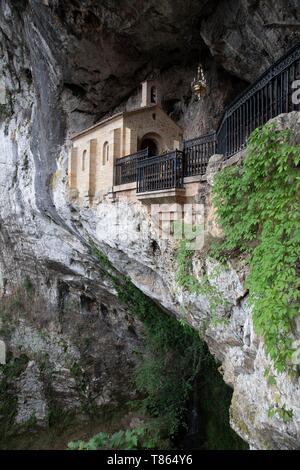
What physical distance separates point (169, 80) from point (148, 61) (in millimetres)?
1030

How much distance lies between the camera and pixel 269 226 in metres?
4.02

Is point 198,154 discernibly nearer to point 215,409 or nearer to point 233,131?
point 233,131

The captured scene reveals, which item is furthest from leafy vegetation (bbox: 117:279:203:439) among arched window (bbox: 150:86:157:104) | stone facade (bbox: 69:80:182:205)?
arched window (bbox: 150:86:157:104)

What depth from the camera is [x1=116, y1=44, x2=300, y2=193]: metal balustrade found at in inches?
184

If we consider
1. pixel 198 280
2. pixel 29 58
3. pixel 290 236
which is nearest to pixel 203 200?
pixel 198 280

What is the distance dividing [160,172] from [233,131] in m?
1.85

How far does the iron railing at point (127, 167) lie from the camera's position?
8077 mm

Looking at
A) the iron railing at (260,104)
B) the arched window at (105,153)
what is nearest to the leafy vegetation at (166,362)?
the arched window at (105,153)

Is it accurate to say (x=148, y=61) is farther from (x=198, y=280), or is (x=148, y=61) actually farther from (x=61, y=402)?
(x=61, y=402)

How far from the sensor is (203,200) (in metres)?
6.00

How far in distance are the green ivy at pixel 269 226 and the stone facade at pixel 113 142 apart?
15.8 ft

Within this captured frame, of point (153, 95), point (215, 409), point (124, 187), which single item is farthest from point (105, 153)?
point (215, 409)

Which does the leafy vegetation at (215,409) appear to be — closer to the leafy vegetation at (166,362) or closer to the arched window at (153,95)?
the leafy vegetation at (166,362)

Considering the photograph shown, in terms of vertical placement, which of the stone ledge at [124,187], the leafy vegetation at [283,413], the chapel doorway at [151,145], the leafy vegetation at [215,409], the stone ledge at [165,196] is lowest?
the leafy vegetation at [215,409]
